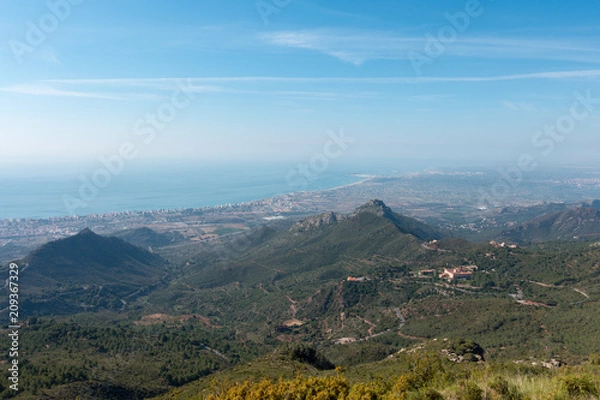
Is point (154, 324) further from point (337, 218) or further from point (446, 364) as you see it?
point (337, 218)

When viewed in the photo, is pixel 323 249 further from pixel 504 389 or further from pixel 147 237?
pixel 504 389

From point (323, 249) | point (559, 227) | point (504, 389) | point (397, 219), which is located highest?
point (504, 389)

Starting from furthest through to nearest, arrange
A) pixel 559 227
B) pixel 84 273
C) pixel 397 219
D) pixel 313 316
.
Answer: pixel 559 227 → pixel 397 219 → pixel 84 273 → pixel 313 316

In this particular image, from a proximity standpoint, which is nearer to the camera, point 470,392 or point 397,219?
point 470,392

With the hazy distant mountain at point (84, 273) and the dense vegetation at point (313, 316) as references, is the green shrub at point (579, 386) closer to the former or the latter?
the dense vegetation at point (313, 316)

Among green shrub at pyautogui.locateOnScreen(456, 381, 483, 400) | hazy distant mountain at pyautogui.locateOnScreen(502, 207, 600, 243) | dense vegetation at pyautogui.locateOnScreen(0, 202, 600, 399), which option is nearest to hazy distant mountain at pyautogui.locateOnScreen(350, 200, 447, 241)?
dense vegetation at pyautogui.locateOnScreen(0, 202, 600, 399)

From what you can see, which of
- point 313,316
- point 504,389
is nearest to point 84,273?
point 313,316

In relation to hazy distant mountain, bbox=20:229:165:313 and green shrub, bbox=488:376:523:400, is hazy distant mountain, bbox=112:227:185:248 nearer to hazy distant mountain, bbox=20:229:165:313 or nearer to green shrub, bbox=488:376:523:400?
hazy distant mountain, bbox=20:229:165:313

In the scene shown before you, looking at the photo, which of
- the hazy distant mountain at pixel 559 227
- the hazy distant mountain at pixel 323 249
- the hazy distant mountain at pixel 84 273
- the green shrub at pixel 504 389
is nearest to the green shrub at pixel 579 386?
the green shrub at pixel 504 389
